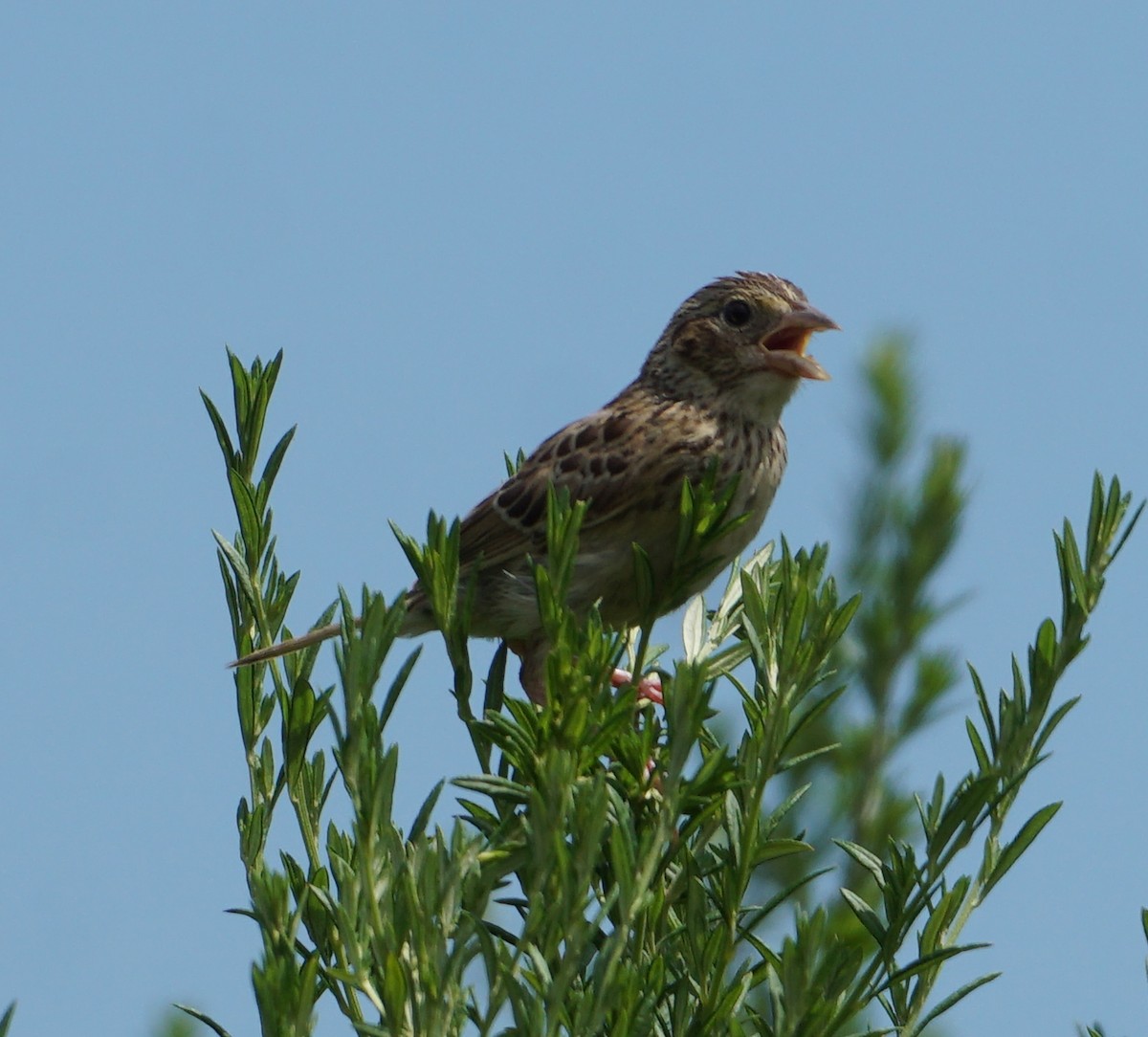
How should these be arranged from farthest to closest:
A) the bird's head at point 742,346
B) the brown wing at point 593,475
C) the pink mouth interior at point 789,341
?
the pink mouth interior at point 789,341 < the bird's head at point 742,346 < the brown wing at point 593,475

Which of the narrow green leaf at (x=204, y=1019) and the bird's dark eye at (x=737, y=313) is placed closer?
the narrow green leaf at (x=204, y=1019)

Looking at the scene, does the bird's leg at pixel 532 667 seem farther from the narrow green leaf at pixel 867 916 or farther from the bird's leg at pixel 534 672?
the narrow green leaf at pixel 867 916

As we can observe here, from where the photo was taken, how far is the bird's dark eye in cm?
605

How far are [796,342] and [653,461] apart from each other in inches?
39.7

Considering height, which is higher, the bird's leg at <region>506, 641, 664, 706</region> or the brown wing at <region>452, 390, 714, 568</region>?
the brown wing at <region>452, 390, 714, 568</region>

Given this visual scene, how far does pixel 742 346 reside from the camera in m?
5.92

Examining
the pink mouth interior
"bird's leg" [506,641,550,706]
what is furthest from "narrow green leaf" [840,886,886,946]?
the pink mouth interior

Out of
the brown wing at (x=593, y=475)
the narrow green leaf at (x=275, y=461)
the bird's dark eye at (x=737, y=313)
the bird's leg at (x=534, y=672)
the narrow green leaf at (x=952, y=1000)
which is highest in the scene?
the bird's dark eye at (x=737, y=313)

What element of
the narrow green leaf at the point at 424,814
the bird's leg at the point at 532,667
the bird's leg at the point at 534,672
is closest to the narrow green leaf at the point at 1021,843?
the narrow green leaf at the point at 424,814

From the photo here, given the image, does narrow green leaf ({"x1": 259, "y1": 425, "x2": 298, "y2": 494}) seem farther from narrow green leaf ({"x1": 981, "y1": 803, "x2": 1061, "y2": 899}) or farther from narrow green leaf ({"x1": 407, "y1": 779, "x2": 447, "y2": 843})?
narrow green leaf ({"x1": 981, "y1": 803, "x2": 1061, "y2": 899})

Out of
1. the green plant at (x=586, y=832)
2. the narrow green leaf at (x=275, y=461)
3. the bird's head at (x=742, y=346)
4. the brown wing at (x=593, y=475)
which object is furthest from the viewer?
the bird's head at (x=742, y=346)

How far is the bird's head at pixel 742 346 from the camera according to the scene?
18.9ft

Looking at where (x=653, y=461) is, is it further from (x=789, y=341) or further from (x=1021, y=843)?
(x=1021, y=843)

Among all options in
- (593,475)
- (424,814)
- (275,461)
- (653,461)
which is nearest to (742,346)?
(653,461)
